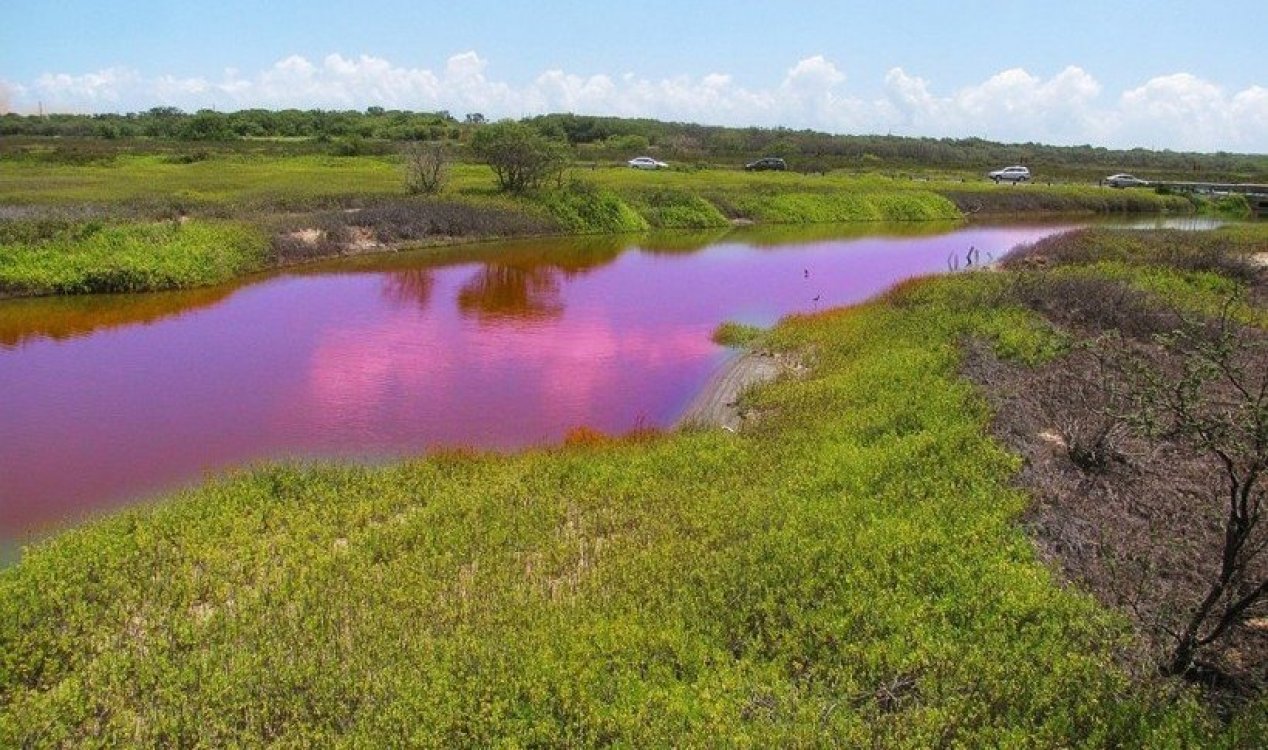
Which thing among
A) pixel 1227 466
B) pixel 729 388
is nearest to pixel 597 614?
pixel 1227 466

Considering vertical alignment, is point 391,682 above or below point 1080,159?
below

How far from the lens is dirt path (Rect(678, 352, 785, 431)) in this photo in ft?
55.5

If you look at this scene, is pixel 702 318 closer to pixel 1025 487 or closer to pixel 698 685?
pixel 1025 487

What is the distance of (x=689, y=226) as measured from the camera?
5419 centimetres

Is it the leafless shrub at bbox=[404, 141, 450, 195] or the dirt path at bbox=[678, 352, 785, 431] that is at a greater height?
the leafless shrub at bbox=[404, 141, 450, 195]

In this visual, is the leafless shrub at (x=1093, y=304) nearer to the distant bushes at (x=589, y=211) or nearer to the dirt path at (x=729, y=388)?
the dirt path at (x=729, y=388)

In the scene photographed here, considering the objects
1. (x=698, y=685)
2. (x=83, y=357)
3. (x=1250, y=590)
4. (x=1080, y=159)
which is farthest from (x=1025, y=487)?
(x=1080, y=159)

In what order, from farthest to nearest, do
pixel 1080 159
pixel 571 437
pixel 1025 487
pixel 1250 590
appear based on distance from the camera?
pixel 1080 159
pixel 571 437
pixel 1025 487
pixel 1250 590

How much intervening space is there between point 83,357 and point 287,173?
3824 centimetres

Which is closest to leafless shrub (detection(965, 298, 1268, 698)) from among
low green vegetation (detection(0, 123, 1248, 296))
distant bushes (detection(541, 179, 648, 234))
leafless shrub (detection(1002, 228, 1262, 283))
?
leafless shrub (detection(1002, 228, 1262, 283))

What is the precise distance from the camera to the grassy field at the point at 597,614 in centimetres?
705

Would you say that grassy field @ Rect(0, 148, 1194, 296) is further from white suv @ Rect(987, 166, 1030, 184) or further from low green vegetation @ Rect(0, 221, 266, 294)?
white suv @ Rect(987, 166, 1030, 184)

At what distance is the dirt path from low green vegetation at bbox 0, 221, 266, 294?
66.6 ft

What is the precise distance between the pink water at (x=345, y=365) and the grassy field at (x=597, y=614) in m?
2.88
